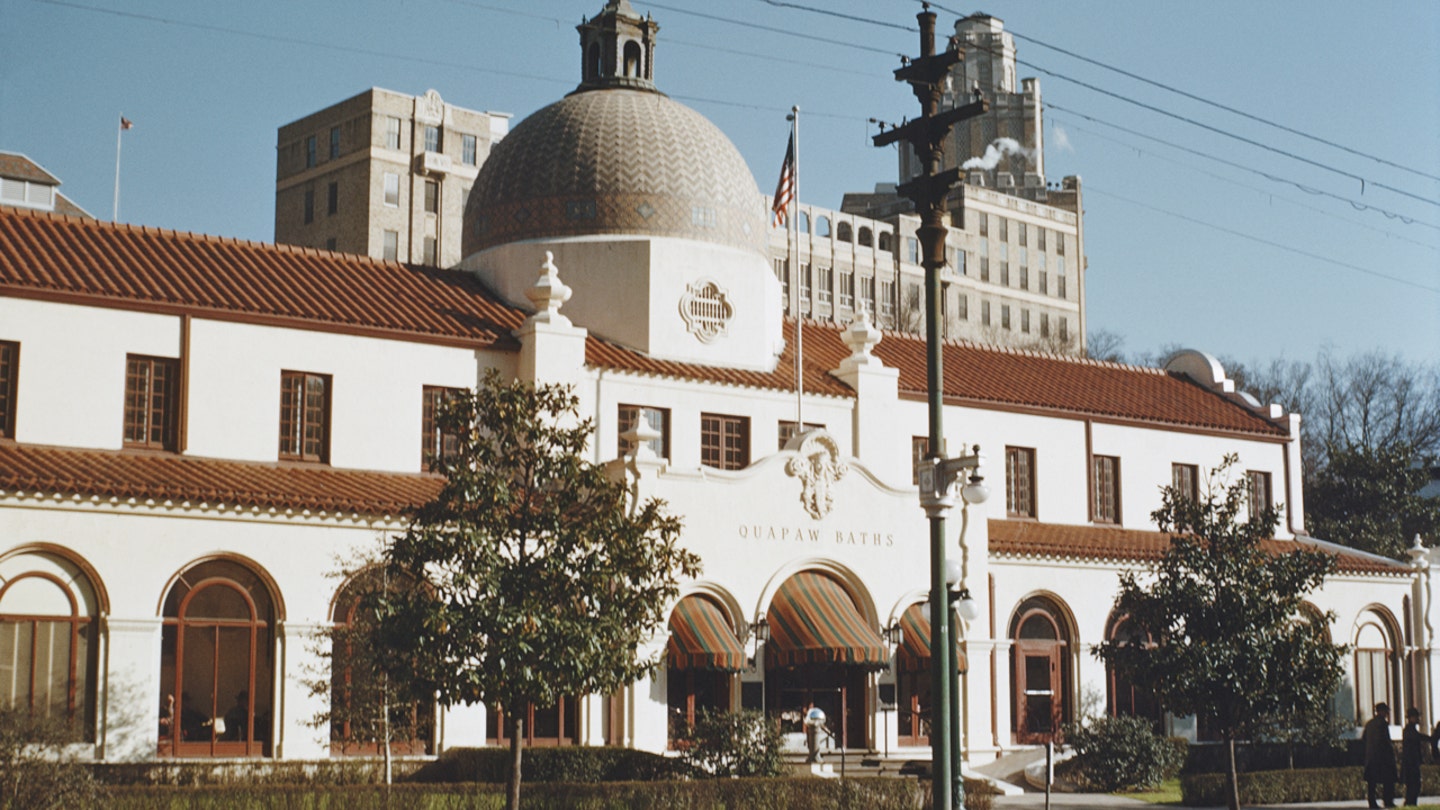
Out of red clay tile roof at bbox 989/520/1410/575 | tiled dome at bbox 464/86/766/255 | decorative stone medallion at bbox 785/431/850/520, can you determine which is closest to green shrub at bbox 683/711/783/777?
decorative stone medallion at bbox 785/431/850/520

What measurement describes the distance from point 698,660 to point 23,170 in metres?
45.9

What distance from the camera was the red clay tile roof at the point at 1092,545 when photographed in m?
39.7

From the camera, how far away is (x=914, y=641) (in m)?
36.0

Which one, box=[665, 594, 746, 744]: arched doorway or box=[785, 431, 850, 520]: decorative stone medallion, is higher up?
box=[785, 431, 850, 520]: decorative stone medallion

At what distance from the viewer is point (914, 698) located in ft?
123

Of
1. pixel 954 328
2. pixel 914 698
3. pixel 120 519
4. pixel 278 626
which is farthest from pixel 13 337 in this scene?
pixel 954 328

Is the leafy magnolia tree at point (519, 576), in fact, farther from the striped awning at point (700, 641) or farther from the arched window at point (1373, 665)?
the arched window at point (1373, 665)

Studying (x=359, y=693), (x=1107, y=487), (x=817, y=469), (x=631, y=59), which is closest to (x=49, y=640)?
(x=359, y=693)

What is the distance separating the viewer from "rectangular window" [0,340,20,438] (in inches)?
1205

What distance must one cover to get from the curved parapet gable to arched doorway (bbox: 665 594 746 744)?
21911 millimetres

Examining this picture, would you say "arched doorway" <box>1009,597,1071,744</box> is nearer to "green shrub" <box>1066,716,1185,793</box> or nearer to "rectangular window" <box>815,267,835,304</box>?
"green shrub" <box>1066,716,1185,793</box>

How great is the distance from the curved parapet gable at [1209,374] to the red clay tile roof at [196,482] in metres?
26.9

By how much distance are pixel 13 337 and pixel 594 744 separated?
508 inches

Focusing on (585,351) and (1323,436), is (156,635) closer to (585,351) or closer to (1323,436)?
(585,351)
